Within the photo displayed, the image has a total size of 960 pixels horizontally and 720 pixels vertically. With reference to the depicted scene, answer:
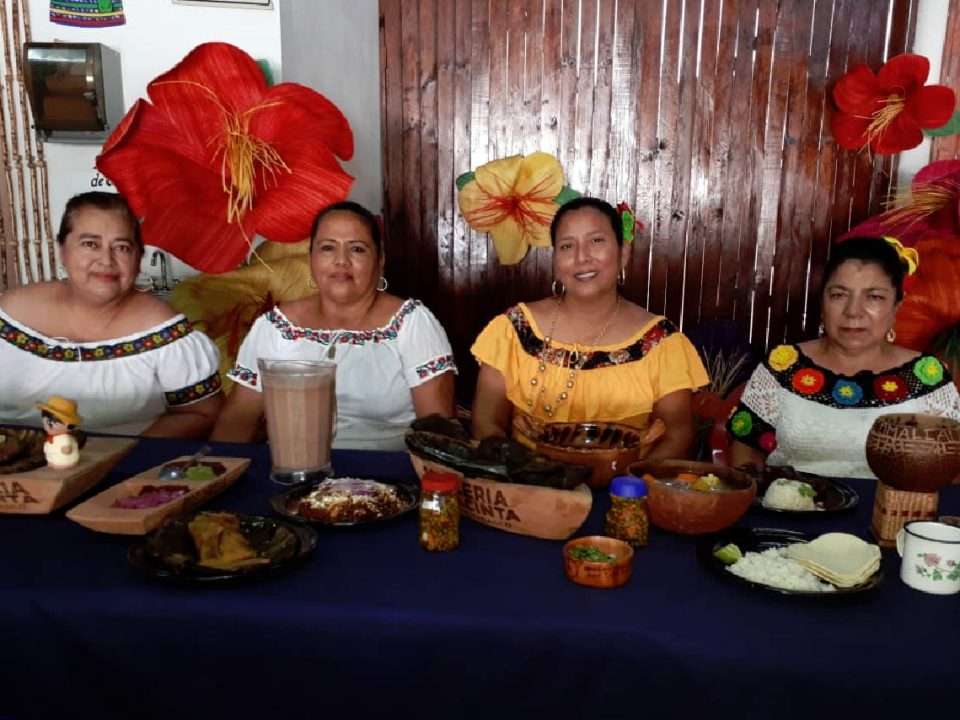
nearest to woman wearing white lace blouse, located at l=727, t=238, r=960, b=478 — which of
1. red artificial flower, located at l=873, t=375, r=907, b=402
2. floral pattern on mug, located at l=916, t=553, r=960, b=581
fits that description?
red artificial flower, located at l=873, t=375, r=907, b=402

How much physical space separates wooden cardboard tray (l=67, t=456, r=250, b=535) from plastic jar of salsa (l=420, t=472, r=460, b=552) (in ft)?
1.31

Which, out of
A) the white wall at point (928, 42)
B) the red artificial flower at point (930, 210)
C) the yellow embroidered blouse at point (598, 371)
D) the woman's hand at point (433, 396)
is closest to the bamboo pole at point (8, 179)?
the woman's hand at point (433, 396)

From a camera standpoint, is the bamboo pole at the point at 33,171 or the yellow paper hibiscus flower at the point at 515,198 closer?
the bamboo pole at the point at 33,171

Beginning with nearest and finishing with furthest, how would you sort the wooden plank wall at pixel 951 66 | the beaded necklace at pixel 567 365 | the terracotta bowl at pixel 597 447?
the terracotta bowl at pixel 597 447, the beaded necklace at pixel 567 365, the wooden plank wall at pixel 951 66

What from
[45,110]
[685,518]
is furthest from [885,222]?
[45,110]

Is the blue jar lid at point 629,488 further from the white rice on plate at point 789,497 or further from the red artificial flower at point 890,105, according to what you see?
the red artificial flower at point 890,105

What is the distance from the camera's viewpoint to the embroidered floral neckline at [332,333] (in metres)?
2.15

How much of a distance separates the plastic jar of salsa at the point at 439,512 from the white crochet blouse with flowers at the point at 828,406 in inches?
41.0

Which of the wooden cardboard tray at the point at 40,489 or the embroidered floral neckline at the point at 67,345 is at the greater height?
the embroidered floral neckline at the point at 67,345

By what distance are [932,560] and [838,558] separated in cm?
11

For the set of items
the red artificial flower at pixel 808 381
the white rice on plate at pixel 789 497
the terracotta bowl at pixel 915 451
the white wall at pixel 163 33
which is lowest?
the white rice on plate at pixel 789 497

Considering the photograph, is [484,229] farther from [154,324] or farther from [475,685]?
[475,685]

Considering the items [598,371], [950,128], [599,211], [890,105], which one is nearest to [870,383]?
[598,371]

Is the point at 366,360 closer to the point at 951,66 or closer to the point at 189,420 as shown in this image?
the point at 189,420
